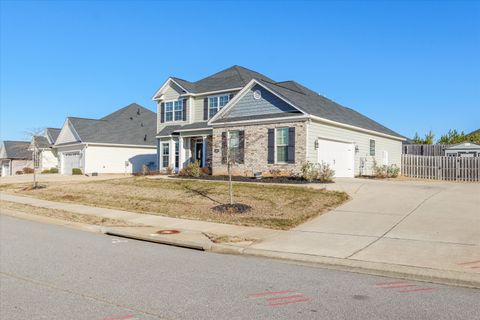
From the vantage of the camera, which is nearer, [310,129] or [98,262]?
[98,262]

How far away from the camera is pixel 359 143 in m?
24.8

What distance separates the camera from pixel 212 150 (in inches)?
946

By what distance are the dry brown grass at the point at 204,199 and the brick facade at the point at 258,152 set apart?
296cm

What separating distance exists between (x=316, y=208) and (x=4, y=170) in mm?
49802

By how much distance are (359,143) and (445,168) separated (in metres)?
5.33

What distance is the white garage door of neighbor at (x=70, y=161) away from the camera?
37.1 metres

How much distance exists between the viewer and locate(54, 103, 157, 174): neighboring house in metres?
36.0

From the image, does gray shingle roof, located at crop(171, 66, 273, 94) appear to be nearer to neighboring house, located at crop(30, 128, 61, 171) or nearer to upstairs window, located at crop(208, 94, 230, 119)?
upstairs window, located at crop(208, 94, 230, 119)

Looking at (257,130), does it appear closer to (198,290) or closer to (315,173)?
(315,173)

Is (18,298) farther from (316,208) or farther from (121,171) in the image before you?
(121,171)

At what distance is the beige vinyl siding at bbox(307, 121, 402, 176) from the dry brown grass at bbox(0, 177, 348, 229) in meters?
4.04

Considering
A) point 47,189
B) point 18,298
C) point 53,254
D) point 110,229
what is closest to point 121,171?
point 47,189

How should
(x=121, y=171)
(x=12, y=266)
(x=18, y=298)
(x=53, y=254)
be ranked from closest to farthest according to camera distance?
(x=18, y=298), (x=12, y=266), (x=53, y=254), (x=121, y=171)

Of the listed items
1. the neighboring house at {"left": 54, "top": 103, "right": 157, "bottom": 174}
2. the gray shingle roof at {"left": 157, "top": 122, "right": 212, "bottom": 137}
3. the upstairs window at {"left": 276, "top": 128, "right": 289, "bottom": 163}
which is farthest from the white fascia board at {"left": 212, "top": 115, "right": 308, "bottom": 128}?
the neighboring house at {"left": 54, "top": 103, "right": 157, "bottom": 174}
